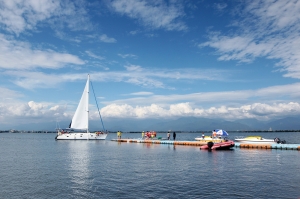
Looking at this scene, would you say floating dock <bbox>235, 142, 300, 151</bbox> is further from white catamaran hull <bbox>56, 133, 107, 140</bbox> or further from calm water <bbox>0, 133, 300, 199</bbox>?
white catamaran hull <bbox>56, 133, 107, 140</bbox>

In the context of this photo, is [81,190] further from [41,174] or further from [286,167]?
[286,167]

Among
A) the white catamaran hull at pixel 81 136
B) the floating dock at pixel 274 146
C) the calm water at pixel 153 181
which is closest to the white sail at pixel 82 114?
the white catamaran hull at pixel 81 136

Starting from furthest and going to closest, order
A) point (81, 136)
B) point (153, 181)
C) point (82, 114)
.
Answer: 1. point (81, 136)
2. point (82, 114)
3. point (153, 181)

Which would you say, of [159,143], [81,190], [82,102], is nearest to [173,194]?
[81,190]

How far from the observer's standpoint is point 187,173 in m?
26.9

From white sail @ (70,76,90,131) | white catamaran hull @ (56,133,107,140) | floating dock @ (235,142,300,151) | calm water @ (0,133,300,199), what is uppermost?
white sail @ (70,76,90,131)

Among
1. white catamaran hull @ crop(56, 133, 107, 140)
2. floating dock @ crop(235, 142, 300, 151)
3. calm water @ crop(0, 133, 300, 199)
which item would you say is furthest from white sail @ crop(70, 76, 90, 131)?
calm water @ crop(0, 133, 300, 199)

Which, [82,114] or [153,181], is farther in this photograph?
[82,114]

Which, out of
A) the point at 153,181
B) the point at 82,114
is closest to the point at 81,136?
the point at 82,114

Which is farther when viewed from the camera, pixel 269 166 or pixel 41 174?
pixel 269 166

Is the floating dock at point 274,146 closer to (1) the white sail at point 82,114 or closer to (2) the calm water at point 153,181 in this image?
(2) the calm water at point 153,181

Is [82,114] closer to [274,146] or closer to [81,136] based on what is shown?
[81,136]

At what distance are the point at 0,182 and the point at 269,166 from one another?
29181mm

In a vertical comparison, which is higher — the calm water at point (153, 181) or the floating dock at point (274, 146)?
the floating dock at point (274, 146)
